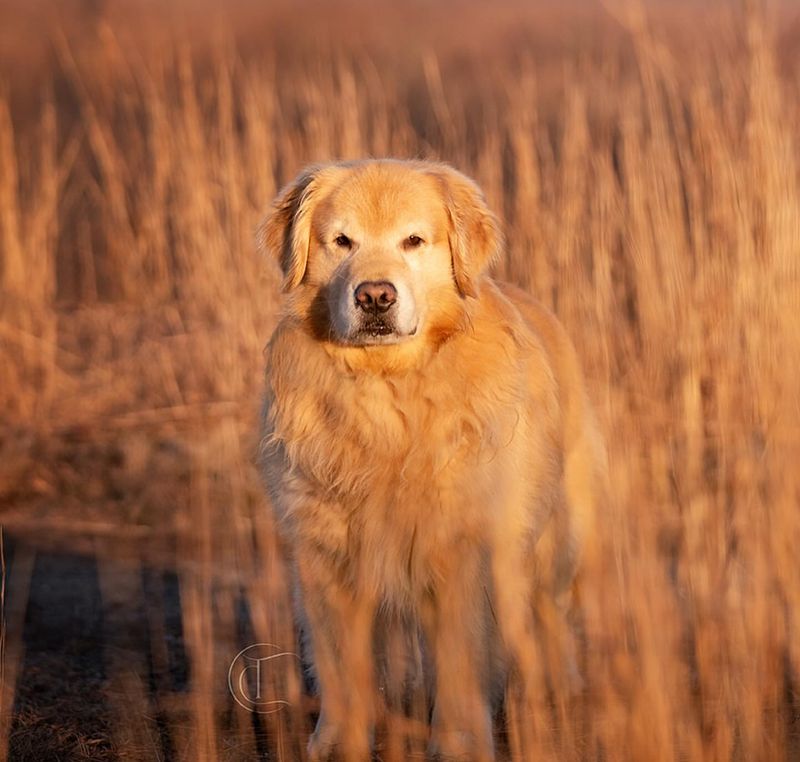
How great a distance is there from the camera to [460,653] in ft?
9.75

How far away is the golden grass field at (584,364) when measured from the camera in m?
2.86

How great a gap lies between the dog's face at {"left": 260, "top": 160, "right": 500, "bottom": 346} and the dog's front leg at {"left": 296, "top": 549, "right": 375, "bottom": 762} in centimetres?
55

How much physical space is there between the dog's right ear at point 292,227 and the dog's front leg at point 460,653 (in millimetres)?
787

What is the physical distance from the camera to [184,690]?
11.2 feet

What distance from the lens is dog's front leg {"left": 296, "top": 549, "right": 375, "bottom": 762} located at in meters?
3.01

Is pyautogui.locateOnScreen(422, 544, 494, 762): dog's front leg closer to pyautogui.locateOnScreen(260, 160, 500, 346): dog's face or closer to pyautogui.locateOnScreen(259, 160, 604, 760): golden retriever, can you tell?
pyautogui.locateOnScreen(259, 160, 604, 760): golden retriever

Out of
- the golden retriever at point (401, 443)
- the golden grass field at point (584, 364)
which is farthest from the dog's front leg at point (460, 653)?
the golden grass field at point (584, 364)

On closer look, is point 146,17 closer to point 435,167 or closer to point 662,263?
point 662,263

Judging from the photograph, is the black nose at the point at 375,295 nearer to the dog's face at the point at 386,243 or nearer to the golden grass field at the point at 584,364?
the dog's face at the point at 386,243

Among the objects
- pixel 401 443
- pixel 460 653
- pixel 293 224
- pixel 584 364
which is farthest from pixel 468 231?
pixel 584 364

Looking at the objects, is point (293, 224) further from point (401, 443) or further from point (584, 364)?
point (584, 364)

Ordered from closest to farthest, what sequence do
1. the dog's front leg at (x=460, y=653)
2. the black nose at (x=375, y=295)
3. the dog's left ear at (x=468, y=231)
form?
1. the black nose at (x=375, y=295)
2. the dog's front leg at (x=460, y=653)
3. the dog's left ear at (x=468, y=231)

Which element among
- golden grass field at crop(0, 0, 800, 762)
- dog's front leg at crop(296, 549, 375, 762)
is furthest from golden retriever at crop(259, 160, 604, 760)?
golden grass field at crop(0, 0, 800, 762)

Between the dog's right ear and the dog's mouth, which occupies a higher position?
the dog's right ear
